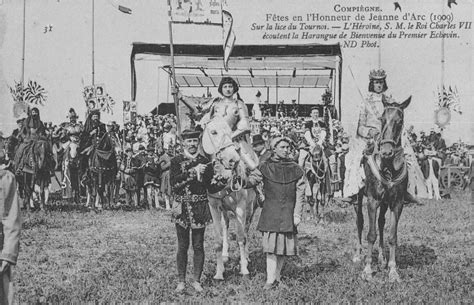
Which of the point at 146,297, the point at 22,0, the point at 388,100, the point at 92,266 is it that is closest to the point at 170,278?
the point at 146,297

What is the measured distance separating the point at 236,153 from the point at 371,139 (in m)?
1.90

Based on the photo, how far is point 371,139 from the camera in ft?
23.6

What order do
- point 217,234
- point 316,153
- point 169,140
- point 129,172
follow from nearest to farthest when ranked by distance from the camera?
1. point 217,234
2. point 316,153
3. point 129,172
4. point 169,140

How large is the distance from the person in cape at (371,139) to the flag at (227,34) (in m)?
8.37

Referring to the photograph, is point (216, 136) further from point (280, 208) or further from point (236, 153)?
Answer: point (280, 208)

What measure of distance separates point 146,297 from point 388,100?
3.78 meters

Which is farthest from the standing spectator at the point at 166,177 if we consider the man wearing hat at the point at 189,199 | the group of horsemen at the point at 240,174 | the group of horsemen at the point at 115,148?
the man wearing hat at the point at 189,199

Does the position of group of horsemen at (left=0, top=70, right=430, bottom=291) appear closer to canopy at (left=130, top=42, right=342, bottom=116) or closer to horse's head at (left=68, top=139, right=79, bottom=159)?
horse's head at (left=68, top=139, right=79, bottom=159)

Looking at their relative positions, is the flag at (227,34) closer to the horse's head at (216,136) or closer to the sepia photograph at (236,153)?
the sepia photograph at (236,153)

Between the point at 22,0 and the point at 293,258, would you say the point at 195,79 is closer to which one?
the point at 22,0

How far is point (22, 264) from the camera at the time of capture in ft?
24.7

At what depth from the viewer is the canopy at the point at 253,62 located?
17141mm

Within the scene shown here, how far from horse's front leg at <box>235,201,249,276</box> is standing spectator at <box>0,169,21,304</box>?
3.30 m

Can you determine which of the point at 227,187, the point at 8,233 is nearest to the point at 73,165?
the point at 227,187
